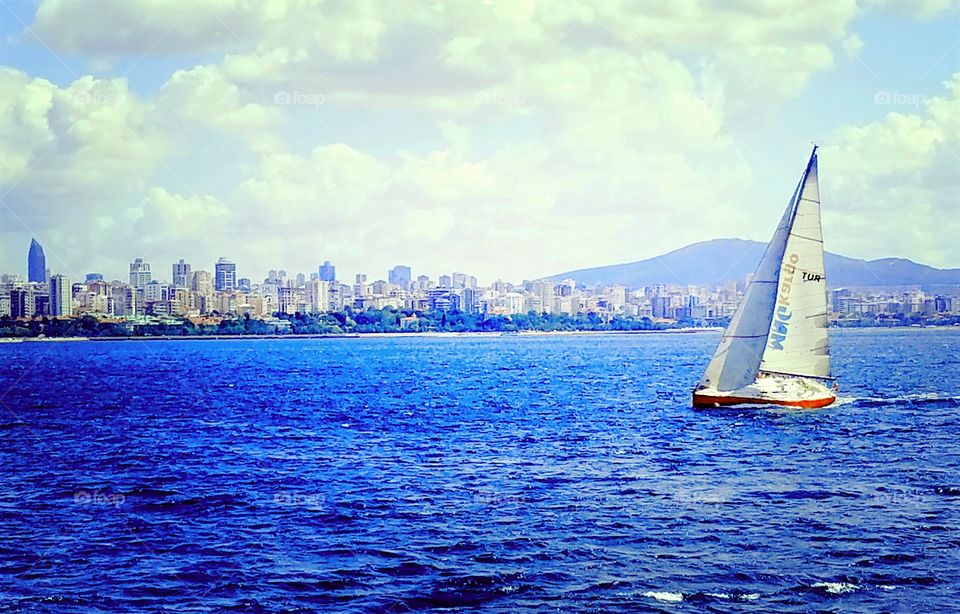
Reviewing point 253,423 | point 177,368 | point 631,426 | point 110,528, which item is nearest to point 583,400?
point 631,426

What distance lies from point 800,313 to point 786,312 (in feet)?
3.30

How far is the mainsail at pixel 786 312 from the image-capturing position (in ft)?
225

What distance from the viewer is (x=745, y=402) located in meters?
70.8

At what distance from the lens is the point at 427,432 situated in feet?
212

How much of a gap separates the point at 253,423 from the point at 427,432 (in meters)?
15.8

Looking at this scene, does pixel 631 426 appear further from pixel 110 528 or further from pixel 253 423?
pixel 110 528

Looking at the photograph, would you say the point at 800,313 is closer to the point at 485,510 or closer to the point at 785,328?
the point at 785,328

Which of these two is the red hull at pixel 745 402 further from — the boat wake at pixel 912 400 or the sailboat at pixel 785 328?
the boat wake at pixel 912 400
